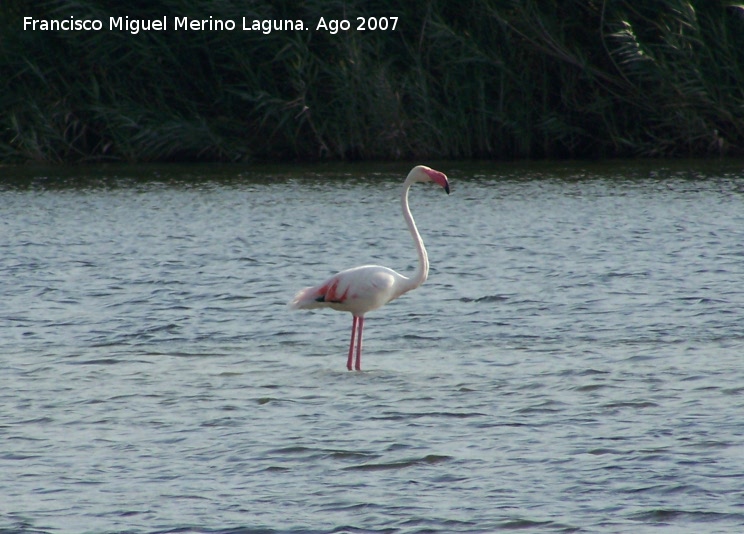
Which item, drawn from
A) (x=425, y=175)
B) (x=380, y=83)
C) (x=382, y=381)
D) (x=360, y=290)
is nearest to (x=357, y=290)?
(x=360, y=290)

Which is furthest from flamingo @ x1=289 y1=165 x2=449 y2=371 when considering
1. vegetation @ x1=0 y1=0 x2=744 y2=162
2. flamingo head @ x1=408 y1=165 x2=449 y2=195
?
vegetation @ x1=0 y1=0 x2=744 y2=162

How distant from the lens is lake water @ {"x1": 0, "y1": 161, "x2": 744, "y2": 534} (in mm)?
5609

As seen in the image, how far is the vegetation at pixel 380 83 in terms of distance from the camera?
2364cm

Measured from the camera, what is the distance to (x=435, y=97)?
80.6 feet

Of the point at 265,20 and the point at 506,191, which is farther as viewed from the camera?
the point at 265,20

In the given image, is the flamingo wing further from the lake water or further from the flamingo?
the lake water

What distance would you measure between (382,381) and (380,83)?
1633 centimetres

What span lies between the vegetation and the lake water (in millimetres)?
7044

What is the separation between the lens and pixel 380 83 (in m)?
23.9

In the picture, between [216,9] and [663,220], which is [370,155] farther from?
[663,220]

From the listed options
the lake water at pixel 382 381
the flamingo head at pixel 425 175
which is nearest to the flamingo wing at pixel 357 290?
the lake water at pixel 382 381

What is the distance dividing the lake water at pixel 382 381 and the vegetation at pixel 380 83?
7.04 m

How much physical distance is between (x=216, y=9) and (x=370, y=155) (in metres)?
4.33

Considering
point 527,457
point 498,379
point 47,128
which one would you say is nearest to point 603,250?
point 498,379
